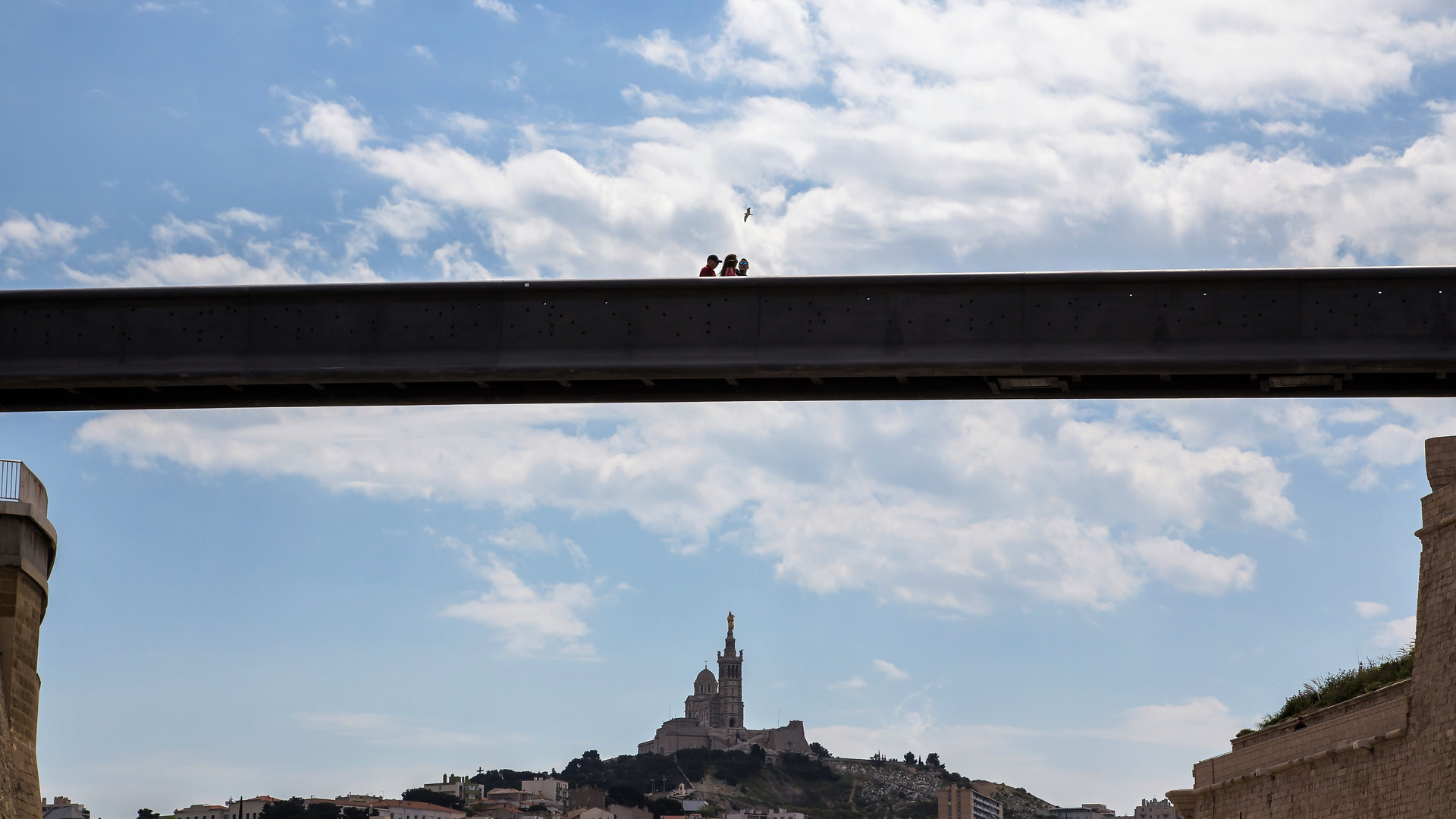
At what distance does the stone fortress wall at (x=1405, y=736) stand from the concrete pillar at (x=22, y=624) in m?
15.8

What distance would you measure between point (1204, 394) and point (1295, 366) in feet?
3.88

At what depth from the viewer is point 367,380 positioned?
1711 centimetres

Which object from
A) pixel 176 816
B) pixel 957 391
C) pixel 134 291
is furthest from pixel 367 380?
pixel 176 816

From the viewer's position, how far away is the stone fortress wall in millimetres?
17484

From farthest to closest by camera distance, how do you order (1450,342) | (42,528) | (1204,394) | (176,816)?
(176,816)
(42,528)
(1204,394)
(1450,342)

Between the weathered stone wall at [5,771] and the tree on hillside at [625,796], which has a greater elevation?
the weathered stone wall at [5,771]

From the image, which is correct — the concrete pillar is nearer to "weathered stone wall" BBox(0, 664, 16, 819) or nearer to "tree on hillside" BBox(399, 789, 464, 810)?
"weathered stone wall" BBox(0, 664, 16, 819)

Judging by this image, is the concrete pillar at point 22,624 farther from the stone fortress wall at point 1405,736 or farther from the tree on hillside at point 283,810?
the tree on hillside at point 283,810

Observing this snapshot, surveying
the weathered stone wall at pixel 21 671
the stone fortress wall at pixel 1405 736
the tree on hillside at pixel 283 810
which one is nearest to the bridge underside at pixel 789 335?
the stone fortress wall at pixel 1405 736

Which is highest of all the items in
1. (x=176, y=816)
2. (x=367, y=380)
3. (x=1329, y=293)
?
(x=1329, y=293)

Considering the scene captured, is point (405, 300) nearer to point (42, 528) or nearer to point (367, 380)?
point (367, 380)

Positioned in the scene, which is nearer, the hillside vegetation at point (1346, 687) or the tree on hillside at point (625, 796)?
the hillside vegetation at point (1346, 687)

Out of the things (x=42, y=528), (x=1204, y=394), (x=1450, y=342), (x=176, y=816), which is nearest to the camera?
(x=1450, y=342)

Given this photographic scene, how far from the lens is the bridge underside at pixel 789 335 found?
54.2 ft
